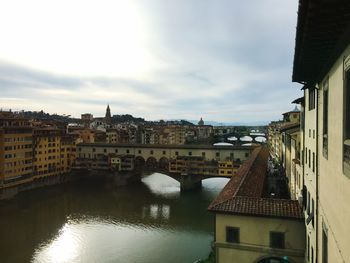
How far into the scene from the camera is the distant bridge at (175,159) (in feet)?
161

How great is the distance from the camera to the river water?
24.2 m

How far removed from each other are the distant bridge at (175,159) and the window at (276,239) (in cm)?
3328

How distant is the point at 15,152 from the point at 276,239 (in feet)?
132

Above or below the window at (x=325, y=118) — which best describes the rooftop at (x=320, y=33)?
above

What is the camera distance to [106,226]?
→ 101 ft

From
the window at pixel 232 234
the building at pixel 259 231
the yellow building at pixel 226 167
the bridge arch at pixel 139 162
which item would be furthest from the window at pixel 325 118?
the bridge arch at pixel 139 162

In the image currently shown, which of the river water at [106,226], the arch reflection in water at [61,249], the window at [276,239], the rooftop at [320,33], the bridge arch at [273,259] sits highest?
the rooftop at [320,33]

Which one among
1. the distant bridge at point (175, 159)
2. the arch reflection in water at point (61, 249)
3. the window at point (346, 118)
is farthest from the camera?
the distant bridge at point (175, 159)

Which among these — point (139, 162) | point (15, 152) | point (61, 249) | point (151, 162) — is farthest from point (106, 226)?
point (151, 162)

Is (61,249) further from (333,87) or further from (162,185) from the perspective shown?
(162,185)

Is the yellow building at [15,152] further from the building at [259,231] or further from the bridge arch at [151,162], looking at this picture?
the building at [259,231]

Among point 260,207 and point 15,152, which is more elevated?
point 15,152

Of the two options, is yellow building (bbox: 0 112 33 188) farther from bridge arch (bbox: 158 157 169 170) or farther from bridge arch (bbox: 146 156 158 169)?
bridge arch (bbox: 158 157 169 170)

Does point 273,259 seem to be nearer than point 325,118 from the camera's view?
No
